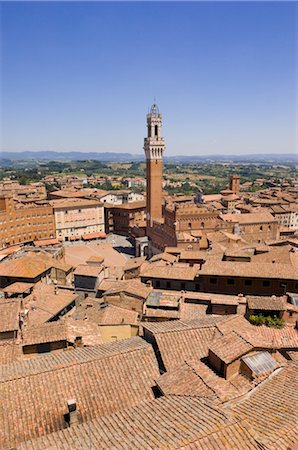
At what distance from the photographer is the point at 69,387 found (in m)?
12.8

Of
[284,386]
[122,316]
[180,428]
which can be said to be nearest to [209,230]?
[122,316]

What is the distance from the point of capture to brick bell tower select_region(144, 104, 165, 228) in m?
67.9

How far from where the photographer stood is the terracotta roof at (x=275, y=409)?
30.4 feet

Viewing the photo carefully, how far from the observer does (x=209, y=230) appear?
59.2 m

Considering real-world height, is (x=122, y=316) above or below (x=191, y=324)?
below

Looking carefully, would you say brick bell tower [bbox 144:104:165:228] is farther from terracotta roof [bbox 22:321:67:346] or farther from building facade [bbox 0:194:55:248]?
terracotta roof [bbox 22:321:67:346]

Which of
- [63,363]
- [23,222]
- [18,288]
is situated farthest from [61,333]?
[23,222]

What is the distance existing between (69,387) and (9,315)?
11.0m

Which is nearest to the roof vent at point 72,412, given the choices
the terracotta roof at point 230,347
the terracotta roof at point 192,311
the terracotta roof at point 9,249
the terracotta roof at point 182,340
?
the terracotta roof at point 182,340

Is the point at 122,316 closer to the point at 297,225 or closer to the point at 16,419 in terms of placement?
the point at 16,419

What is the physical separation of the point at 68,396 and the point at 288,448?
7.58 metres

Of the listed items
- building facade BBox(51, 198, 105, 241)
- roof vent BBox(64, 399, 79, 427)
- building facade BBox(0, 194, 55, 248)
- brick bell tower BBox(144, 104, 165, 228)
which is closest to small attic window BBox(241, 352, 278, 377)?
roof vent BBox(64, 399, 79, 427)

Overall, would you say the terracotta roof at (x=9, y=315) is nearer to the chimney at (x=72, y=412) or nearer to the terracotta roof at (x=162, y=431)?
the chimney at (x=72, y=412)

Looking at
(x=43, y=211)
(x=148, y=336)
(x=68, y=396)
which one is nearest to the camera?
(x=68, y=396)
